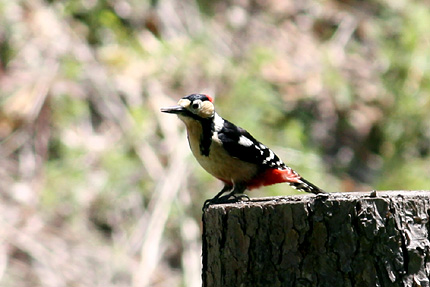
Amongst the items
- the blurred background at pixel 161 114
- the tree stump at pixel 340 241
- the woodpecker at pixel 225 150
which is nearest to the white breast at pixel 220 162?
the woodpecker at pixel 225 150

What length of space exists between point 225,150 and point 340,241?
127cm

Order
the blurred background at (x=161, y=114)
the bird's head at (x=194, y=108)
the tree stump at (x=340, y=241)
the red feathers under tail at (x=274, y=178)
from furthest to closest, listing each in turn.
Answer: the blurred background at (x=161, y=114), the red feathers under tail at (x=274, y=178), the bird's head at (x=194, y=108), the tree stump at (x=340, y=241)

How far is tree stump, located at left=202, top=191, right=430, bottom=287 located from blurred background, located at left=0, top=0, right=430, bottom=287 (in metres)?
2.90

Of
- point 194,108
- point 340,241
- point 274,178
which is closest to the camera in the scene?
point 340,241

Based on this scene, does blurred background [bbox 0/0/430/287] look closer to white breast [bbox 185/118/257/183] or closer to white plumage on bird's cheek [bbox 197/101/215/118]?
white breast [bbox 185/118/257/183]

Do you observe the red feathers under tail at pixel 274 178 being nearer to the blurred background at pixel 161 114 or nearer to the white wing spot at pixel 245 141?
the white wing spot at pixel 245 141

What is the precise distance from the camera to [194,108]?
3.29m

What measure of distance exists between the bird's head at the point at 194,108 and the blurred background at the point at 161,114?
6.47ft

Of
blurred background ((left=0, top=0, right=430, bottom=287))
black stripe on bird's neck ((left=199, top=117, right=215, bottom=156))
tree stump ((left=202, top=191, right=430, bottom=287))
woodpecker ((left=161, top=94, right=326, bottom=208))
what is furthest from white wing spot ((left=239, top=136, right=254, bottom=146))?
blurred background ((left=0, top=0, right=430, bottom=287))

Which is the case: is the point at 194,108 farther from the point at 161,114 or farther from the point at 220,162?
the point at 161,114

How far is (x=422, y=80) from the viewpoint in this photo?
262 inches

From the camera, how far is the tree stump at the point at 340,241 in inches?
81.4

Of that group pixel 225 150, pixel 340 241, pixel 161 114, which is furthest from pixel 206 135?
pixel 161 114

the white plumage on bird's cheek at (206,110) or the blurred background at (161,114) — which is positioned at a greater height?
the blurred background at (161,114)
